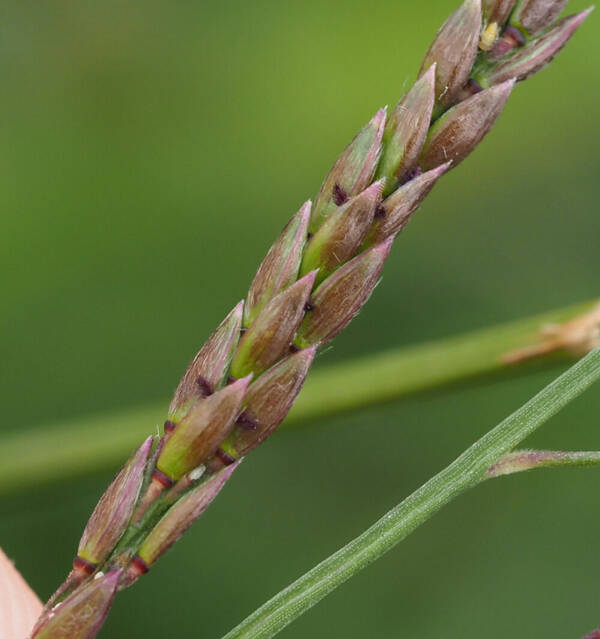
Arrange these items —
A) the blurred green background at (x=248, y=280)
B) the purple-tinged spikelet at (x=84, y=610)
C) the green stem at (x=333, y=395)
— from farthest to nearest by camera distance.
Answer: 1. the blurred green background at (x=248, y=280)
2. the green stem at (x=333, y=395)
3. the purple-tinged spikelet at (x=84, y=610)

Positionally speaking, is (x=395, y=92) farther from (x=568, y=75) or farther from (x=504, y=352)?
(x=504, y=352)

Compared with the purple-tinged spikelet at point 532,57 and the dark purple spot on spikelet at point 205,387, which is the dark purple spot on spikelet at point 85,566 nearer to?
the dark purple spot on spikelet at point 205,387

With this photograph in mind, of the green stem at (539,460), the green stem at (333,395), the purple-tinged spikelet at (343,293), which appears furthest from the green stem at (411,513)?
the green stem at (333,395)

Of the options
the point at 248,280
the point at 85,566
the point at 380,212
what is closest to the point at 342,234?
the point at 380,212

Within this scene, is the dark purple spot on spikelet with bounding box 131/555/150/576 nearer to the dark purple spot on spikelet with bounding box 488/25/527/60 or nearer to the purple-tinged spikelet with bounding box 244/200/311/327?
the purple-tinged spikelet with bounding box 244/200/311/327

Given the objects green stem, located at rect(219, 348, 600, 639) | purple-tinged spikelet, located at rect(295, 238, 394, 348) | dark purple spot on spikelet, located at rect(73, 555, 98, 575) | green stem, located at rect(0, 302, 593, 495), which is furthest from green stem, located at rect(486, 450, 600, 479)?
green stem, located at rect(0, 302, 593, 495)

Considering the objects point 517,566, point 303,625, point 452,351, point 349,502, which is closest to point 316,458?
point 349,502
